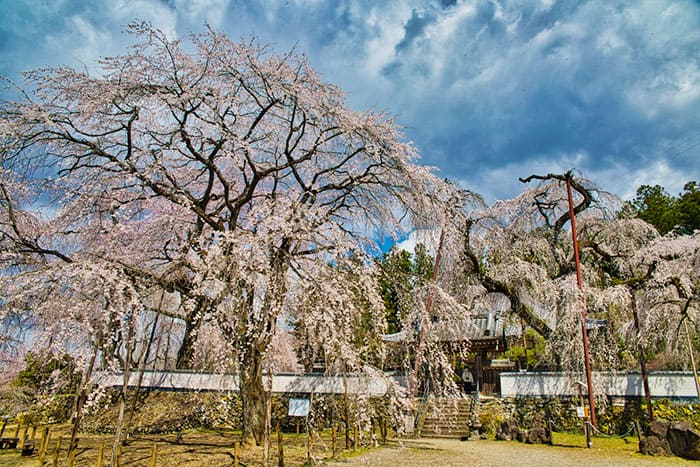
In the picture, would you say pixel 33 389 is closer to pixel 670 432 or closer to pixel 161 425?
pixel 161 425

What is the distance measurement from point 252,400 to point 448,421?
7.50 meters

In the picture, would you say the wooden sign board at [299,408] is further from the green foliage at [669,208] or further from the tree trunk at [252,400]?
the green foliage at [669,208]

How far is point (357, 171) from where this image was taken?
9250 millimetres

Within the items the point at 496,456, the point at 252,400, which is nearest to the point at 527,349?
the point at 496,456

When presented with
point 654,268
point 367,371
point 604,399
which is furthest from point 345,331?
point 654,268

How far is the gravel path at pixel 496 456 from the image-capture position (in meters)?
7.98

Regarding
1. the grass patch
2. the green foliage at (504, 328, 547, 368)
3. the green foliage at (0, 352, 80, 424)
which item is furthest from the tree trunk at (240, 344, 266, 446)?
the green foliage at (504, 328, 547, 368)

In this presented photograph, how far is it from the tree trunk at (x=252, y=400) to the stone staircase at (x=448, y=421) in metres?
5.78

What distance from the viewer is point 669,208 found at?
2439cm

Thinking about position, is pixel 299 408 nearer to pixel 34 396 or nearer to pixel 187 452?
pixel 187 452

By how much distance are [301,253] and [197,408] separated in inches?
344

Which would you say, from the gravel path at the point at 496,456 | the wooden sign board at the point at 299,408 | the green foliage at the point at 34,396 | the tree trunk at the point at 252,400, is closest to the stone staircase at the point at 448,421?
the gravel path at the point at 496,456

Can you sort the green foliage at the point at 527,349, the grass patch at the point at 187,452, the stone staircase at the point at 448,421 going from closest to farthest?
1. the grass patch at the point at 187,452
2. the stone staircase at the point at 448,421
3. the green foliage at the point at 527,349

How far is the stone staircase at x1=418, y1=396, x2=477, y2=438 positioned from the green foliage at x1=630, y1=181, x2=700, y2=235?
13.9 m
